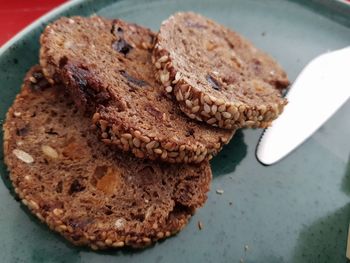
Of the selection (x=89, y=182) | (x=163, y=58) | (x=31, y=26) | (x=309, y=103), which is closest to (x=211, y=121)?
(x=163, y=58)

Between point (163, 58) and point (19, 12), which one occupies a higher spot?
point (163, 58)

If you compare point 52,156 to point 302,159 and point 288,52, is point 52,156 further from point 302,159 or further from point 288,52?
point 288,52

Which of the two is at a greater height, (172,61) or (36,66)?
(172,61)

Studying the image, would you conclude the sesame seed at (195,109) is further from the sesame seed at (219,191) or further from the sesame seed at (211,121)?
the sesame seed at (219,191)

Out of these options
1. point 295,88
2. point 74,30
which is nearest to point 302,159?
point 295,88

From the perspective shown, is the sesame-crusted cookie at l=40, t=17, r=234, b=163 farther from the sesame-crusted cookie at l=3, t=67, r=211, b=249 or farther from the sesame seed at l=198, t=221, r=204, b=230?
the sesame seed at l=198, t=221, r=204, b=230

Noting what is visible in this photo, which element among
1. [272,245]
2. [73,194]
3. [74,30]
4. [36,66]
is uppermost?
[74,30]

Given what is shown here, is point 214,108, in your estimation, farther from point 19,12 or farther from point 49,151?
point 19,12
